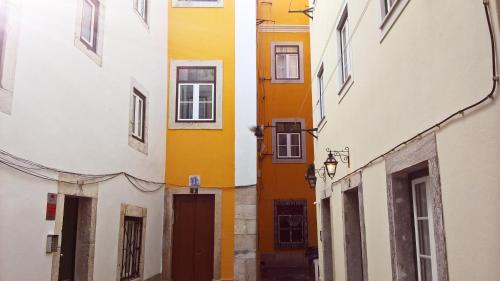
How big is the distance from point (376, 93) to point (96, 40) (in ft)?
14.5

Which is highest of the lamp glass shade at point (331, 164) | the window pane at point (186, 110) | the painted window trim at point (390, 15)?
the window pane at point (186, 110)

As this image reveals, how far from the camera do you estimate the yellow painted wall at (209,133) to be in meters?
10.2

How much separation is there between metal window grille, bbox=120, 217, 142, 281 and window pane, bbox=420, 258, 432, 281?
18.2 ft

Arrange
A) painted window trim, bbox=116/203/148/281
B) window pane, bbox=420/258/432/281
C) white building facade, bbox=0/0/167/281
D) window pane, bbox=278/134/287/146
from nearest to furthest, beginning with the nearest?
window pane, bbox=420/258/432/281 → white building facade, bbox=0/0/167/281 → painted window trim, bbox=116/203/148/281 → window pane, bbox=278/134/287/146

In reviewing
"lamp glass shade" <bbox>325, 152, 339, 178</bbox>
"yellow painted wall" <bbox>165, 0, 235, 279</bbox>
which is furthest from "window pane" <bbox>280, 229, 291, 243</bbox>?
"lamp glass shade" <bbox>325, 152, 339, 178</bbox>

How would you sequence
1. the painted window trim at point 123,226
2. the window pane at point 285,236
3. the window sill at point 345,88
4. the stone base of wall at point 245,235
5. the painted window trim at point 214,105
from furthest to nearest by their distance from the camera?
the window pane at point 285,236, the painted window trim at point 214,105, the stone base of wall at point 245,235, the painted window trim at point 123,226, the window sill at point 345,88

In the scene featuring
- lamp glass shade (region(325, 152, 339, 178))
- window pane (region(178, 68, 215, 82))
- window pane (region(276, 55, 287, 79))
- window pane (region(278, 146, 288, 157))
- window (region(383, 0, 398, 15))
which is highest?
window pane (region(276, 55, 287, 79))

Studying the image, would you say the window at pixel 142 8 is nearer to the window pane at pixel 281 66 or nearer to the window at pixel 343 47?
the window at pixel 343 47

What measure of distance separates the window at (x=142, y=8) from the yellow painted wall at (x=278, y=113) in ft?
16.3

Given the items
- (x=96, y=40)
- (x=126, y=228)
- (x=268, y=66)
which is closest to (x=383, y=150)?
(x=96, y=40)

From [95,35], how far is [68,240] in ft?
9.74

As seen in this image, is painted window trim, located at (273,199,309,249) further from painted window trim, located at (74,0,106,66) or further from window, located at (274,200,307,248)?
painted window trim, located at (74,0,106,66)

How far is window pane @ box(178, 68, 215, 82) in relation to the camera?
34.9 feet

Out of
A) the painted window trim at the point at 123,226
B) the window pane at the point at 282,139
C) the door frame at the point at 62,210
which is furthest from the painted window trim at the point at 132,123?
the window pane at the point at 282,139
